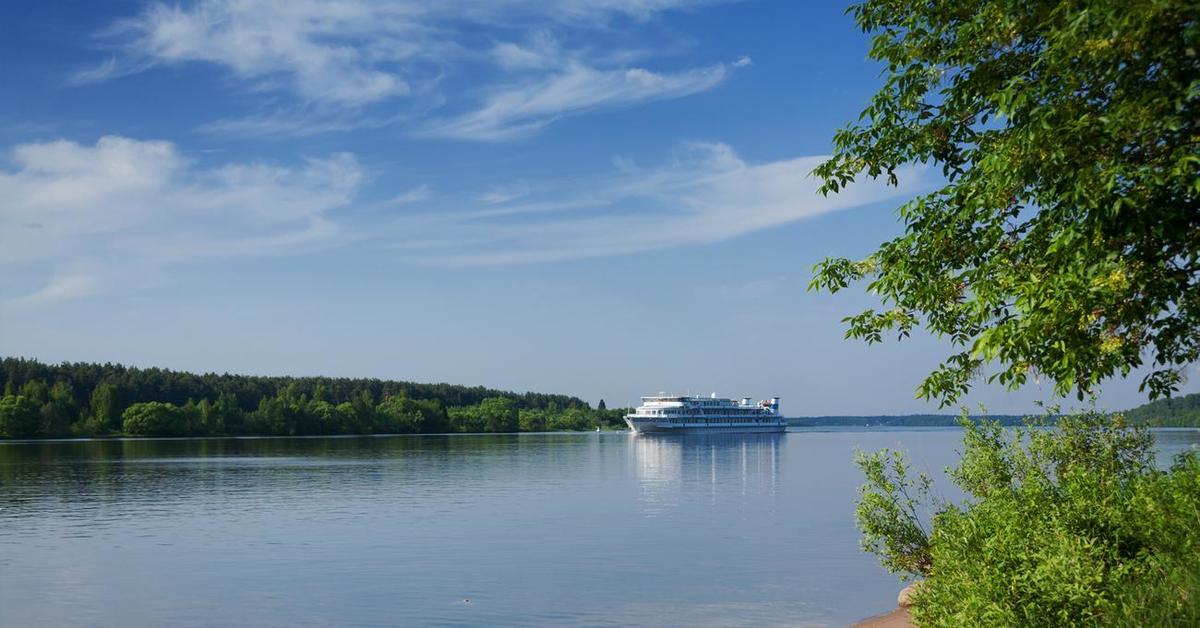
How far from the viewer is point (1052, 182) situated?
13.0m

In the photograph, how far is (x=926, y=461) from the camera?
105 m

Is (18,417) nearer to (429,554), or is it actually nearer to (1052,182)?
(429,554)

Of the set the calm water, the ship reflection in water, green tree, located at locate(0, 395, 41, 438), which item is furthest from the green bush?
green tree, located at locate(0, 395, 41, 438)

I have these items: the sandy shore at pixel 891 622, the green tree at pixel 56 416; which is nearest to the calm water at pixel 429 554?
the sandy shore at pixel 891 622

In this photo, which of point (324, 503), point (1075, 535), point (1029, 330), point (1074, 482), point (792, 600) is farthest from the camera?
point (324, 503)

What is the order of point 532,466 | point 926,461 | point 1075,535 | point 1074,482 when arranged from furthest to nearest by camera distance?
point 926,461 < point 532,466 < point 1074,482 < point 1075,535

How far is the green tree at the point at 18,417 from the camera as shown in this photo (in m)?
184

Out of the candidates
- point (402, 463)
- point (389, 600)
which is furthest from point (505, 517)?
point (402, 463)

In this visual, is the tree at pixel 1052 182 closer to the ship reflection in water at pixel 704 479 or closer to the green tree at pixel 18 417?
the ship reflection in water at pixel 704 479

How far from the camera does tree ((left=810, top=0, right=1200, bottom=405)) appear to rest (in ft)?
38.3

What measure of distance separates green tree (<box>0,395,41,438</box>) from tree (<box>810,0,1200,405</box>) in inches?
7901

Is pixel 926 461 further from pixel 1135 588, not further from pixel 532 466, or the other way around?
pixel 1135 588

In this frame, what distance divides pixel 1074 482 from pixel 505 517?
1532 inches

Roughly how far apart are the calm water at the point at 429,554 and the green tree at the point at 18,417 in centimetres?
12599
